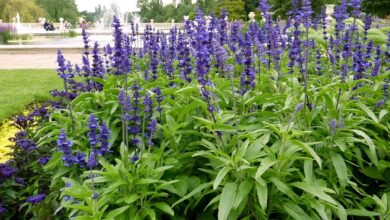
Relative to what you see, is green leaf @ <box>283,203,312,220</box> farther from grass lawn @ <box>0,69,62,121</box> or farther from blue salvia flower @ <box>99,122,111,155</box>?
grass lawn @ <box>0,69,62,121</box>

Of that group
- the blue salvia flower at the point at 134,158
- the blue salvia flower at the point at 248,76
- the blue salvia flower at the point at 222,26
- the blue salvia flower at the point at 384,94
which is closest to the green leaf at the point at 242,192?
the blue salvia flower at the point at 134,158

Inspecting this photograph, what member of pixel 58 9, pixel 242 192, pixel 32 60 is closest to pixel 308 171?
pixel 242 192

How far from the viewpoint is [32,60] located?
669 inches

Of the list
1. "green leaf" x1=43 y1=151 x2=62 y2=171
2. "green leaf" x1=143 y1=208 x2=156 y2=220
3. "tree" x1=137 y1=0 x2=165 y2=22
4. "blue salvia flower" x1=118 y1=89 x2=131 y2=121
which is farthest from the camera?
"tree" x1=137 y1=0 x2=165 y2=22

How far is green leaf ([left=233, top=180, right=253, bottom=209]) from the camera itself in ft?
7.51

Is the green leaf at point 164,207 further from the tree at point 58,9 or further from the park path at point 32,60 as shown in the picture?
the tree at point 58,9

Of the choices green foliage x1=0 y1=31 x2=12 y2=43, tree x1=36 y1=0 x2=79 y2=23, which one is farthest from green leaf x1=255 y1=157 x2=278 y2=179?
tree x1=36 y1=0 x2=79 y2=23

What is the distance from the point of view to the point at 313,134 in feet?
9.39

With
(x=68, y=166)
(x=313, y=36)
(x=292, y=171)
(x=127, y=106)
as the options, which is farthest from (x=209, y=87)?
(x=313, y=36)

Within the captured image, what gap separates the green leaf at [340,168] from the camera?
2.58 m

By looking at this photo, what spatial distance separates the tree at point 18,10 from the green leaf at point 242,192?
Result: 54.0m

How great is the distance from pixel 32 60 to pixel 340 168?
16.3m

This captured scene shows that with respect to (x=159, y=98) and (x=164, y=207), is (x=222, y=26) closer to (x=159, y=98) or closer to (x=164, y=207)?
(x=159, y=98)

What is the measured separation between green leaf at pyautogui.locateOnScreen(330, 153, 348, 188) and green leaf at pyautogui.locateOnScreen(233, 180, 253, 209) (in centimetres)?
58
